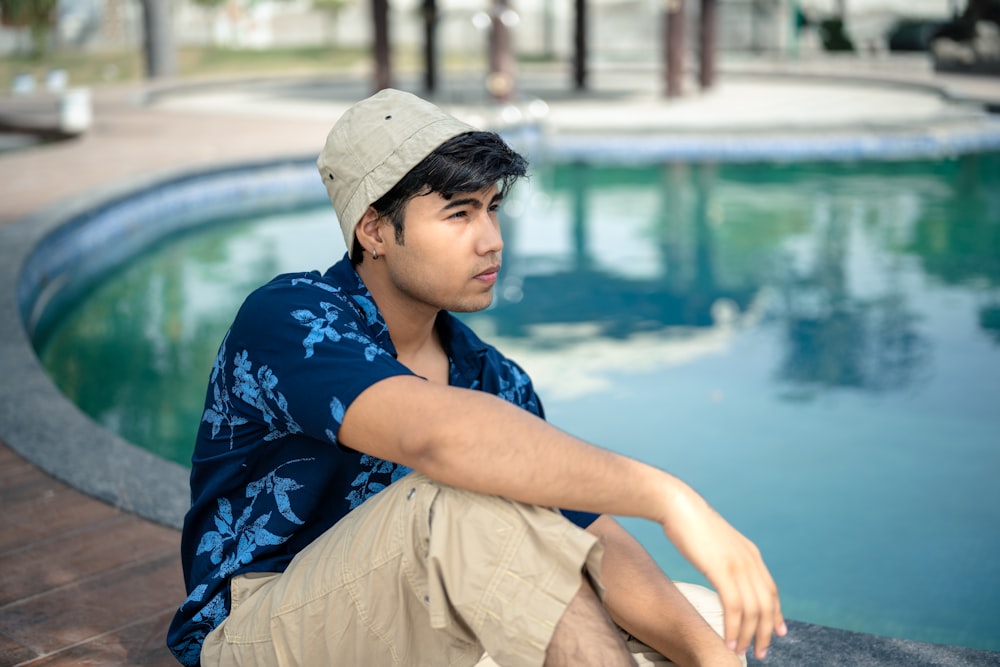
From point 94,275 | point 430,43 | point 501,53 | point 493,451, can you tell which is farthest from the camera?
point 430,43

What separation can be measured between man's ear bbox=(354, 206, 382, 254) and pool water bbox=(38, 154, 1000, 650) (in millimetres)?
2187

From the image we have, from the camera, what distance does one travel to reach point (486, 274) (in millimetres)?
1979

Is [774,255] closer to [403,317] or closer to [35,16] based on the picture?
[403,317]

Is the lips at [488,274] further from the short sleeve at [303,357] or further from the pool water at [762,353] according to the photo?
the pool water at [762,353]

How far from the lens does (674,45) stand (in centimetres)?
1551

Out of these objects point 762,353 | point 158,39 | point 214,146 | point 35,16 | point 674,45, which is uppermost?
point 35,16

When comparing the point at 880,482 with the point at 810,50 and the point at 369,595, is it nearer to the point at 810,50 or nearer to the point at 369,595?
the point at 369,595

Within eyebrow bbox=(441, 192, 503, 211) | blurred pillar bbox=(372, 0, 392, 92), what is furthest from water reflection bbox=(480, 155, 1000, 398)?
blurred pillar bbox=(372, 0, 392, 92)

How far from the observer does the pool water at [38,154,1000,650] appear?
4012 millimetres

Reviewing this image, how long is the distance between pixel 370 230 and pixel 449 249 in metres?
0.14

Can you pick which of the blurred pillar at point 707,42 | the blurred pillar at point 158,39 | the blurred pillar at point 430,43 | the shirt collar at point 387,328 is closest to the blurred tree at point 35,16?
the blurred pillar at point 158,39

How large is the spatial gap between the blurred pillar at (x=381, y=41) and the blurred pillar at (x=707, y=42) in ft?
14.7

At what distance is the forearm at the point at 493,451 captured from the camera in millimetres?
1592

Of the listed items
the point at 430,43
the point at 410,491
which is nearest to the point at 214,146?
the point at 430,43
